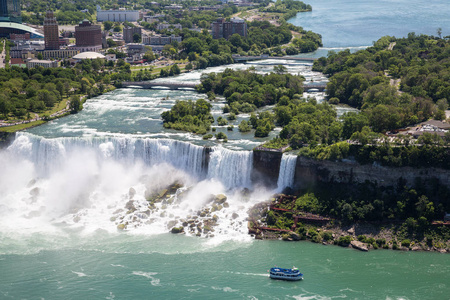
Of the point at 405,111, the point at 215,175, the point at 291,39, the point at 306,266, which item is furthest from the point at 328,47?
the point at 306,266

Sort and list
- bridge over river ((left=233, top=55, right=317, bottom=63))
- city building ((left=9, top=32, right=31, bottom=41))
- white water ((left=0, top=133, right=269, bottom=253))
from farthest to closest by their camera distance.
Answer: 1. city building ((left=9, top=32, right=31, bottom=41))
2. bridge over river ((left=233, top=55, right=317, bottom=63))
3. white water ((left=0, top=133, right=269, bottom=253))

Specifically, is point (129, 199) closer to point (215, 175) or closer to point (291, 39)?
point (215, 175)

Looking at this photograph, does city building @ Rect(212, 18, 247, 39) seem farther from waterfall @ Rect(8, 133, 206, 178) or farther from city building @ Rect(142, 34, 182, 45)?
waterfall @ Rect(8, 133, 206, 178)

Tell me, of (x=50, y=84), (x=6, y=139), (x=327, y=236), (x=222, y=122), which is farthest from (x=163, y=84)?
(x=327, y=236)

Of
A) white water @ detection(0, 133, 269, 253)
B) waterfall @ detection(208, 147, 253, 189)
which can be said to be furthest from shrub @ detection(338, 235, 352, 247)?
waterfall @ detection(208, 147, 253, 189)

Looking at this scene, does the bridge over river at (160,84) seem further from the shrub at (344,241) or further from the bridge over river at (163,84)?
the shrub at (344,241)
